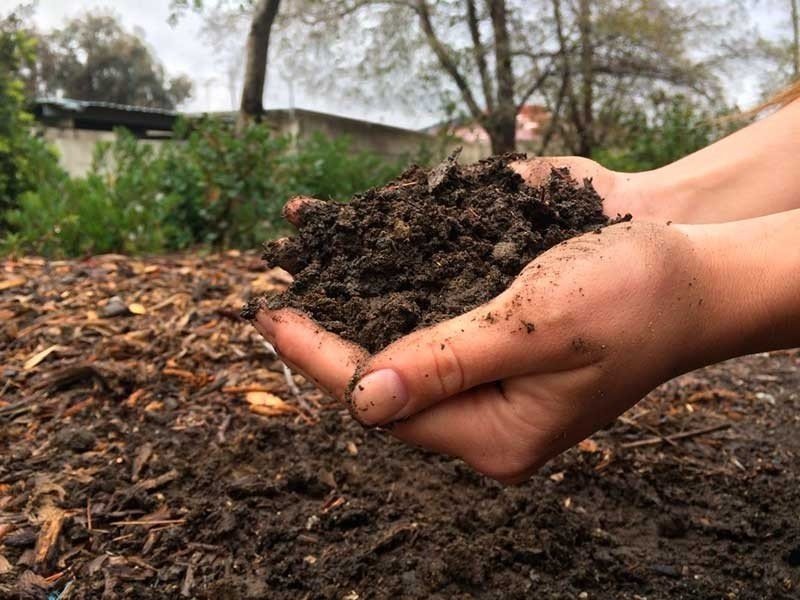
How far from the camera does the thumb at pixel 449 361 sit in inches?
44.6

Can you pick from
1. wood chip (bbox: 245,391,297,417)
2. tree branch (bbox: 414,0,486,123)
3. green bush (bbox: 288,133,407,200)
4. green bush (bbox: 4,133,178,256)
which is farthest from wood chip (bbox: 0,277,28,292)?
tree branch (bbox: 414,0,486,123)

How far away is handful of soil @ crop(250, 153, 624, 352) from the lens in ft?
4.44

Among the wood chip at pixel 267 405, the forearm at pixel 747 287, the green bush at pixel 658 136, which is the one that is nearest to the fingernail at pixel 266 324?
the forearm at pixel 747 287

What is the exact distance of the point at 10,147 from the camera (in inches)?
244

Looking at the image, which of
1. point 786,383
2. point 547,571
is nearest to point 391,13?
point 786,383

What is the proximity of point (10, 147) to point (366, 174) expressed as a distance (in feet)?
10.3

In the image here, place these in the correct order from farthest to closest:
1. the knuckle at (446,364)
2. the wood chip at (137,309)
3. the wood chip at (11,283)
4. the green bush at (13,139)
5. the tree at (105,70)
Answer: the tree at (105,70) < the green bush at (13,139) < the wood chip at (11,283) < the wood chip at (137,309) < the knuckle at (446,364)

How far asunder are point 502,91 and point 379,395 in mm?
8043

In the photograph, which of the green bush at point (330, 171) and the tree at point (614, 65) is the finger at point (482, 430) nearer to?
the green bush at point (330, 171)

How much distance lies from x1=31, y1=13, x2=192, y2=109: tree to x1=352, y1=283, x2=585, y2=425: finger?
2483cm

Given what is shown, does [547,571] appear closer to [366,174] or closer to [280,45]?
[366,174]

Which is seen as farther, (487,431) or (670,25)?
(670,25)

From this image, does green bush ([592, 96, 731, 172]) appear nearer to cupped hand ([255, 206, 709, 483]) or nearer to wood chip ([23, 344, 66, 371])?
wood chip ([23, 344, 66, 371])

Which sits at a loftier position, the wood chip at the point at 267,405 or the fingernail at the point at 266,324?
the fingernail at the point at 266,324
